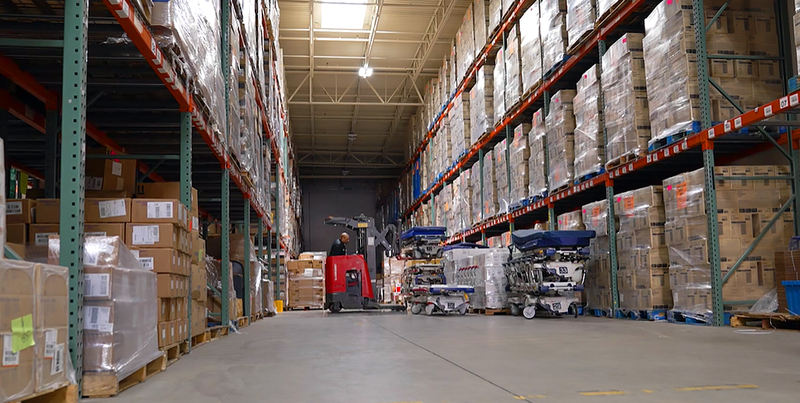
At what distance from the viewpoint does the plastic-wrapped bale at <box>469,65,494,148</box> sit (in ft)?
46.5

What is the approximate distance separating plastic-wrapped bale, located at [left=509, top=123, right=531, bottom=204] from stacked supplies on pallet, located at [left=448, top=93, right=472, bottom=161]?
318 cm

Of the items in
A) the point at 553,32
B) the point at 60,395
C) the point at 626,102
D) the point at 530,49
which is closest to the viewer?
the point at 60,395

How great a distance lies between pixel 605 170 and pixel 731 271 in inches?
103

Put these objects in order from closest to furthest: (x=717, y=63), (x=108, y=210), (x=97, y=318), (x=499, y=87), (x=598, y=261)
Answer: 1. (x=97, y=318)
2. (x=108, y=210)
3. (x=717, y=63)
4. (x=598, y=261)
5. (x=499, y=87)

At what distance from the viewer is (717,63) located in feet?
24.8

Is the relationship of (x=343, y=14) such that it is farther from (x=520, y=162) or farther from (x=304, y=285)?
(x=304, y=285)

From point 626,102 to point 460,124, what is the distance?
25.1 feet

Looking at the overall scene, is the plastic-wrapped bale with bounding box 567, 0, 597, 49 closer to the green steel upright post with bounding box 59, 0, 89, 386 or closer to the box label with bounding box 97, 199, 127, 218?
the box label with bounding box 97, 199, 127, 218

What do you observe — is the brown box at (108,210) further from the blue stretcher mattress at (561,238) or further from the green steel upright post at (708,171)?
the blue stretcher mattress at (561,238)

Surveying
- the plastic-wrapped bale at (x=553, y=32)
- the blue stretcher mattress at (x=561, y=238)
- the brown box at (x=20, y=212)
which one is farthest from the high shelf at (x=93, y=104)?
the plastic-wrapped bale at (x=553, y=32)

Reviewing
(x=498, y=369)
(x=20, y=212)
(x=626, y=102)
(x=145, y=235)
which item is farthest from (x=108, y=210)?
(x=626, y=102)

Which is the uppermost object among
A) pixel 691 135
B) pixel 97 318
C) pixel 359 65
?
pixel 359 65

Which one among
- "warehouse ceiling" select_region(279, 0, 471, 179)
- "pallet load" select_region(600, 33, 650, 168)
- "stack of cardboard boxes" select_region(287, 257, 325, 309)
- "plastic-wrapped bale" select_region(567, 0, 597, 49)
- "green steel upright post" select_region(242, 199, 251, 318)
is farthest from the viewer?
"stack of cardboard boxes" select_region(287, 257, 325, 309)

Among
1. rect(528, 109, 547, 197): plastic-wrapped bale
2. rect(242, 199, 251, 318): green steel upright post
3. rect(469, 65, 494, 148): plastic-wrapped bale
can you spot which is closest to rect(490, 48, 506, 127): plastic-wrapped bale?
rect(469, 65, 494, 148): plastic-wrapped bale
